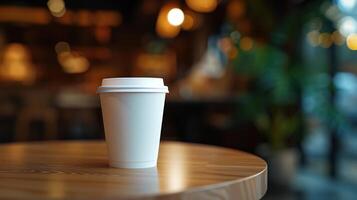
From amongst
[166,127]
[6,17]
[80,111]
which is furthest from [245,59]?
[6,17]

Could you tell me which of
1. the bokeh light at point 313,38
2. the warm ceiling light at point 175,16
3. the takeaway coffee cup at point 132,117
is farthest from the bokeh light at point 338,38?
the takeaway coffee cup at point 132,117

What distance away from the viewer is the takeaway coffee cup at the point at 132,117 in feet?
2.72

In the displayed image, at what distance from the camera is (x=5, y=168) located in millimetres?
876

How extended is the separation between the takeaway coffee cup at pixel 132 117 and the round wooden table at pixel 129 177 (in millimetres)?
38

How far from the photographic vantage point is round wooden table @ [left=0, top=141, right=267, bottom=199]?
24.5 inches

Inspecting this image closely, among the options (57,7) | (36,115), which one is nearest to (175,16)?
(36,115)

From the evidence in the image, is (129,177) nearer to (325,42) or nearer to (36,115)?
(36,115)

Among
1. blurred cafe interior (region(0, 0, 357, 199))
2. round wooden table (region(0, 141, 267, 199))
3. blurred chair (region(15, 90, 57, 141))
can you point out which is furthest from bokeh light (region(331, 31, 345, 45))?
round wooden table (region(0, 141, 267, 199))

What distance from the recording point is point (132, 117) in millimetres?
835

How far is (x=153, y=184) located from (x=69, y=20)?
7073 millimetres

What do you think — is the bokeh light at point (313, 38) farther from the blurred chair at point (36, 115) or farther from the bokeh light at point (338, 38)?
the blurred chair at point (36, 115)

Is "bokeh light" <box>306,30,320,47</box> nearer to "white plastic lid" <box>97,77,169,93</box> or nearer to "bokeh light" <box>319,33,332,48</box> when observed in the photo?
"bokeh light" <box>319,33,332,48</box>

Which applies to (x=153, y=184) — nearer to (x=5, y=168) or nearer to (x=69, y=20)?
(x=5, y=168)

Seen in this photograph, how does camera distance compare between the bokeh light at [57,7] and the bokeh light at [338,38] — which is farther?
the bokeh light at [57,7]
